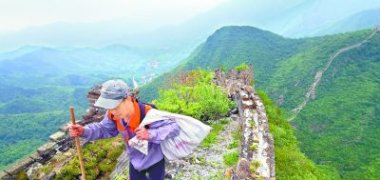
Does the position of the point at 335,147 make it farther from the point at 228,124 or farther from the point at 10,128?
the point at 10,128

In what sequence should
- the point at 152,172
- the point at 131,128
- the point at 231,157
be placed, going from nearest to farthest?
the point at 131,128 → the point at 152,172 → the point at 231,157

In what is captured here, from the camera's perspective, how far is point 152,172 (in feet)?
18.4

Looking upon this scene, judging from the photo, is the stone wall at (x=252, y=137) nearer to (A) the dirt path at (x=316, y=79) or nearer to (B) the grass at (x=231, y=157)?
(B) the grass at (x=231, y=157)

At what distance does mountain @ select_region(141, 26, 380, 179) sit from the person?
3989cm

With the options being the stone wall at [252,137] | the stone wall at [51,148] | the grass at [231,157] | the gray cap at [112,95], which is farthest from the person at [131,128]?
the grass at [231,157]

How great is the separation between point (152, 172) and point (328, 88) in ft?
247

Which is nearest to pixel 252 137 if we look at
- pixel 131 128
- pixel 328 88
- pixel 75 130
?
pixel 131 128

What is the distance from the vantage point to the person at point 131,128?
4.91m

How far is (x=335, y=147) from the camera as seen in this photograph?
2117 inches

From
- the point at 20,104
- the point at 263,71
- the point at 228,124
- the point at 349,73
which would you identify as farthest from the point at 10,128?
the point at 228,124

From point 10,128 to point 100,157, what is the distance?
371ft

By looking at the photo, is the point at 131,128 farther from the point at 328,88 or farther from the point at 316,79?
the point at 316,79

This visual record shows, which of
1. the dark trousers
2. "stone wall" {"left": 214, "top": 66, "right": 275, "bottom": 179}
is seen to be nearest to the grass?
"stone wall" {"left": 214, "top": 66, "right": 275, "bottom": 179}

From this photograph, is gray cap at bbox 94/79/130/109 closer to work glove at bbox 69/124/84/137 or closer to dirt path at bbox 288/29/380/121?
work glove at bbox 69/124/84/137
